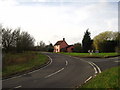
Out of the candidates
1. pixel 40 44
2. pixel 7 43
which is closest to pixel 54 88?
pixel 7 43

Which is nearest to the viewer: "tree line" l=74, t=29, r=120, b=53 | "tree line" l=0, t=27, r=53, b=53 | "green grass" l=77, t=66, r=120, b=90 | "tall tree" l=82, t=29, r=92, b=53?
"green grass" l=77, t=66, r=120, b=90

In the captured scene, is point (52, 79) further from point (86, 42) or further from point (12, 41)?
point (86, 42)

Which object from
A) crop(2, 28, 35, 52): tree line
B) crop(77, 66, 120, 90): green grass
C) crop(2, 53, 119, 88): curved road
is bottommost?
crop(2, 53, 119, 88): curved road

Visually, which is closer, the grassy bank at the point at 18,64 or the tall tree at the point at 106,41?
the grassy bank at the point at 18,64

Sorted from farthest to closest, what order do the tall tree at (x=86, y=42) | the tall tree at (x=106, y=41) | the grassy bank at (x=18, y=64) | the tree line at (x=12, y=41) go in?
the tall tree at (x=86, y=42), the tall tree at (x=106, y=41), the tree line at (x=12, y=41), the grassy bank at (x=18, y=64)

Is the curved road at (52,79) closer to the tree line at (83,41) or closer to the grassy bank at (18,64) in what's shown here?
the grassy bank at (18,64)

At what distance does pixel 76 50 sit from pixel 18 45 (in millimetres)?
28421

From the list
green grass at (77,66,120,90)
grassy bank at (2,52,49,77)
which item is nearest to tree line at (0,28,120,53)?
grassy bank at (2,52,49,77)

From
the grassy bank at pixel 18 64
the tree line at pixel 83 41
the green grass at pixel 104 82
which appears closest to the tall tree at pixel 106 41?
the tree line at pixel 83 41

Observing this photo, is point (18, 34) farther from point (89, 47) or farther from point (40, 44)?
point (40, 44)

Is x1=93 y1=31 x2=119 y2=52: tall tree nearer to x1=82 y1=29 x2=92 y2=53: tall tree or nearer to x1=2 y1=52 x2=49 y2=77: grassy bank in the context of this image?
x1=82 y1=29 x2=92 y2=53: tall tree

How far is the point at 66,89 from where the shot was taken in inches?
422

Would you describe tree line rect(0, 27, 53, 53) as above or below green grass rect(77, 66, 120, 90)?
above

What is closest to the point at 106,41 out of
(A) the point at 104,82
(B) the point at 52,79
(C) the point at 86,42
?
(C) the point at 86,42
